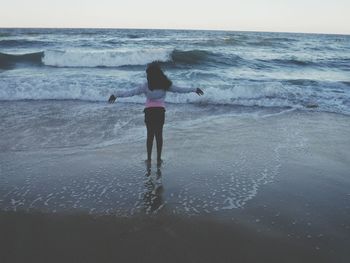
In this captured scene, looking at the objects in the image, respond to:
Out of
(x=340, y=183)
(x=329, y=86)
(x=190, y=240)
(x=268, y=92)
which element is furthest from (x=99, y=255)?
(x=329, y=86)

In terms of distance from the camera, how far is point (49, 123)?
8266 mm

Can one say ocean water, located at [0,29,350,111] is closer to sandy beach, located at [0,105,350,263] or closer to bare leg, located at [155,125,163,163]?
sandy beach, located at [0,105,350,263]

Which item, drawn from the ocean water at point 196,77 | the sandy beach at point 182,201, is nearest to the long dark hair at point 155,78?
the sandy beach at point 182,201

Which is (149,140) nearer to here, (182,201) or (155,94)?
(155,94)

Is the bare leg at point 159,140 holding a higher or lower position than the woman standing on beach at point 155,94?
lower

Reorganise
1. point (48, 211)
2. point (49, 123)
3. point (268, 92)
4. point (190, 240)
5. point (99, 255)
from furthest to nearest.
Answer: point (268, 92) < point (49, 123) < point (48, 211) < point (190, 240) < point (99, 255)

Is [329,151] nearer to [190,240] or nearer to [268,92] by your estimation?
[190,240]

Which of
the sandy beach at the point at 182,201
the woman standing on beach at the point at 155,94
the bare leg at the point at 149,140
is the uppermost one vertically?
the woman standing on beach at the point at 155,94

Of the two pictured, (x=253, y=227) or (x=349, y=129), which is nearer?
(x=253, y=227)

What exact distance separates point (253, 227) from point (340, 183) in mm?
1871

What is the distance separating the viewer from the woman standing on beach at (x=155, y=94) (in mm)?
5488

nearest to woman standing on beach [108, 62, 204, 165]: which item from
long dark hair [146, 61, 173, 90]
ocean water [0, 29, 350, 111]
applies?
long dark hair [146, 61, 173, 90]

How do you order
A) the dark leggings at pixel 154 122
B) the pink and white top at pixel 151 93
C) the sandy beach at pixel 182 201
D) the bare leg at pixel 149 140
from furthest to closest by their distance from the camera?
the bare leg at pixel 149 140
the dark leggings at pixel 154 122
the pink and white top at pixel 151 93
the sandy beach at pixel 182 201

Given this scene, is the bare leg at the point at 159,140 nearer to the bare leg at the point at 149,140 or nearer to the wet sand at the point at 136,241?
the bare leg at the point at 149,140
